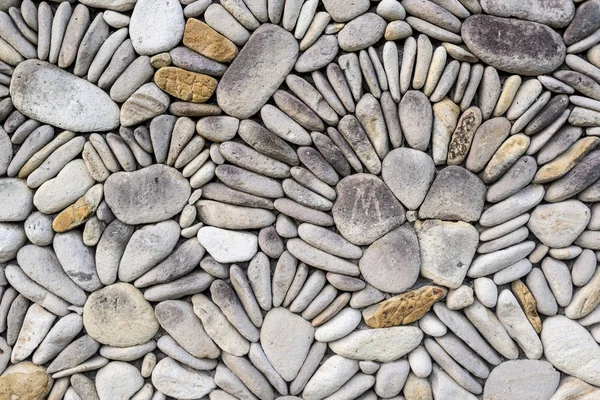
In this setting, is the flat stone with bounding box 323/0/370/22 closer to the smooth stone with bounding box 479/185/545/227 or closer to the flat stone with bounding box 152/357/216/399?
the smooth stone with bounding box 479/185/545/227

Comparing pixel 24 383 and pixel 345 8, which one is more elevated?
pixel 345 8

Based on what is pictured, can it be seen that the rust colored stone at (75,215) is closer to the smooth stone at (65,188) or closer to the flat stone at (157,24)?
the smooth stone at (65,188)

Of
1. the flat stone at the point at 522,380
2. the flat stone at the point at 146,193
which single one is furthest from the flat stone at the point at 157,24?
the flat stone at the point at 522,380

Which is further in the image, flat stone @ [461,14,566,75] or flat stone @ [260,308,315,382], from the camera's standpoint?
flat stone @ [260,308,315,382]

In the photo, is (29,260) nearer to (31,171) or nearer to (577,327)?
(31,171)

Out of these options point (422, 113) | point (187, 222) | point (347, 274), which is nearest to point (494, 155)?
point (422, 113)

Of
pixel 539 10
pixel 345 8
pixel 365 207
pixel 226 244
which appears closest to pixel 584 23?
pixel 539 10

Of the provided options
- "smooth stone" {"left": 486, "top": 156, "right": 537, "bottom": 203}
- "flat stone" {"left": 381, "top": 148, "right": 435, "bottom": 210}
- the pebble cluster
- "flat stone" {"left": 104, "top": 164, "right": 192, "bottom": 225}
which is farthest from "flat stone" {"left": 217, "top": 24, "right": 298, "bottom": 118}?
"smooth stone" {"left": 486, "top": 156, "right": 537, "bottom": 203}

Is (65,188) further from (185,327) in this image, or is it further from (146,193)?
(185,327)
